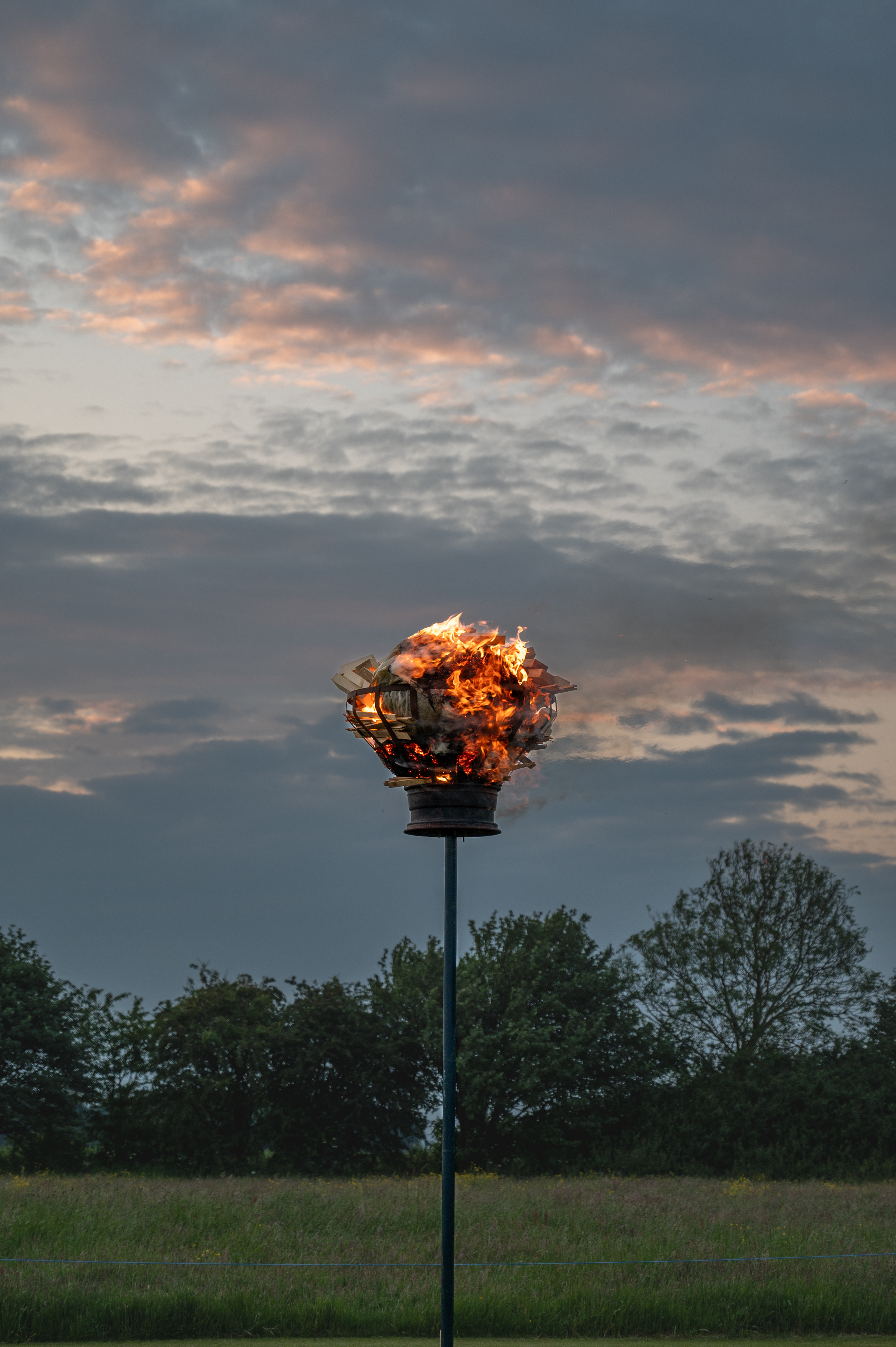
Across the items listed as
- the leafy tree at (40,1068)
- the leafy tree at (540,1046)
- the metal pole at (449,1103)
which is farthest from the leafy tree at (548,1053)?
the metal pole at (449,1103)

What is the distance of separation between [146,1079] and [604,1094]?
45.6 feet

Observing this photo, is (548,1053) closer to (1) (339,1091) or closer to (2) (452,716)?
(1) (339,1091)

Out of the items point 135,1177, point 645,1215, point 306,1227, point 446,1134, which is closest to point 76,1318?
point 306,1227

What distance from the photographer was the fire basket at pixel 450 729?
7789 mm

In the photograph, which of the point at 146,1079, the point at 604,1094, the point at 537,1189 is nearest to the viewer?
the point at 537,1189

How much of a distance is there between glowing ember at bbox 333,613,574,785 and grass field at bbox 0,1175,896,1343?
927 centimetres

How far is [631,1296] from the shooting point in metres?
15.1

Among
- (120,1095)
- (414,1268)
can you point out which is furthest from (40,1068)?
(414,1268)

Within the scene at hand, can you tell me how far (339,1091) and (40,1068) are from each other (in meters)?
8.78

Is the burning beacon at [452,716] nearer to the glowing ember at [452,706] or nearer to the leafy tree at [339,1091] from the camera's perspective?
the glowing ember at [452,706]

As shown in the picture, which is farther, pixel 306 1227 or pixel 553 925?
pixel 553 925

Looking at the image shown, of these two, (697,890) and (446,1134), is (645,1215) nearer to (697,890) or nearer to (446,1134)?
(446,1134)

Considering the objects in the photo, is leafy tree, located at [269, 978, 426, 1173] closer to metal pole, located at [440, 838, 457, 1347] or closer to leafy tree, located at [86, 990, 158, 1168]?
leafy tree, located at [86, 990, 158, 1168]

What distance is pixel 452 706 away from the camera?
7.80 metres
